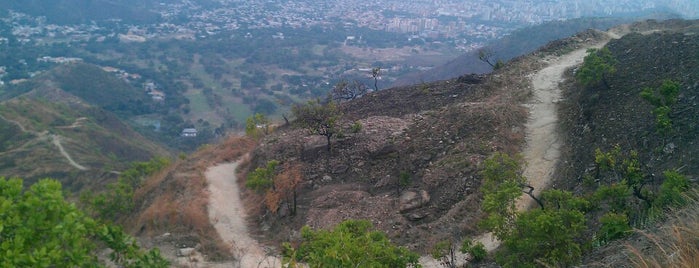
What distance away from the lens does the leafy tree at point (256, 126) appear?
23.2 metres

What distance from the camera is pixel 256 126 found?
24.2m

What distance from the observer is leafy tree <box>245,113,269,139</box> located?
23.2m

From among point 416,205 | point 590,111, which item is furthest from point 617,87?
point 416,205

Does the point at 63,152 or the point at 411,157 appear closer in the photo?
the point at 411,157

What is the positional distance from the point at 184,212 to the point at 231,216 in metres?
1.46

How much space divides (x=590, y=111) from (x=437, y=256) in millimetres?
8888

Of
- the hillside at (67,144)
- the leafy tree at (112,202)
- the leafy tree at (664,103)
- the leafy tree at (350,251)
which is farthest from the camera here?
the hillside at (67,144)

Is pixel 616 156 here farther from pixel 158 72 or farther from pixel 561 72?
pixel 158 72

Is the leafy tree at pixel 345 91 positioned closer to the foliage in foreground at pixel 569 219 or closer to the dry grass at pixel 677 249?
the foliage in foreground at pixel 569 219

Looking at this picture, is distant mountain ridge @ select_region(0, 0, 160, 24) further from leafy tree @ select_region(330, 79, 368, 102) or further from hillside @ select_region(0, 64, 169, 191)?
leafy tree @ select_region(330, 79, 368, 102)

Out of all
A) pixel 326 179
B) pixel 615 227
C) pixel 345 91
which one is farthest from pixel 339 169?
pixel 615 227

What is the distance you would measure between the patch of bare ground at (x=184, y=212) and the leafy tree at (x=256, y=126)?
0.41m

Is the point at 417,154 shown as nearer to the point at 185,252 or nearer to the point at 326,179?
the point at 326,179

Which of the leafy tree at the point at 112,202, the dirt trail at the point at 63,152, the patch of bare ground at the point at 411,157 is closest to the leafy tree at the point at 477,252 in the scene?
the patch of bare ground at the point at 411,157
